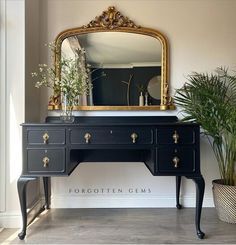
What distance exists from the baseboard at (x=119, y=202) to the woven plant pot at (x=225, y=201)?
0.41 m

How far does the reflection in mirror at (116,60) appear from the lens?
2996 mm

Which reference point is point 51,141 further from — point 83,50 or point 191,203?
point 191,203

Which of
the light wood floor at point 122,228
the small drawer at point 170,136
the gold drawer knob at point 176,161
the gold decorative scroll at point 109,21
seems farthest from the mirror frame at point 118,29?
the light wood floor at point 122,228

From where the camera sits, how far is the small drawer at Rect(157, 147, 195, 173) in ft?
7.66

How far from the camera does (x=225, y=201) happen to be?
2.60 m

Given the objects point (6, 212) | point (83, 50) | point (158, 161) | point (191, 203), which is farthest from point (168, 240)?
→ point (83, 50)

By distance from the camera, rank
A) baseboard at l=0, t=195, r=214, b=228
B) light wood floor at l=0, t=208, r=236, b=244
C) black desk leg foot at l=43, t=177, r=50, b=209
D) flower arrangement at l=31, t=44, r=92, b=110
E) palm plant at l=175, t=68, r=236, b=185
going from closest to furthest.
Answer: light wood floor at l=0, t=208, r=236, b=244 < palm plant at l=175, t=68, r=236, b=185 < flower arrangement at l=31, t=44, r=92, b=110 < black desk leg foot at l=43, t=177, r=50, b=209 < baseboard at l=0, t=195, r=214, b=228

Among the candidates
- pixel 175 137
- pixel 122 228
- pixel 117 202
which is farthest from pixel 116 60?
pixel 122 228

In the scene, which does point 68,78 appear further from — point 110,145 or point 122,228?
point 122,228

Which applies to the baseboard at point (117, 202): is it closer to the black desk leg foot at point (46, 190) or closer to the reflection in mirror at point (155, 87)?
the black desk leg foot at point (46, 190)

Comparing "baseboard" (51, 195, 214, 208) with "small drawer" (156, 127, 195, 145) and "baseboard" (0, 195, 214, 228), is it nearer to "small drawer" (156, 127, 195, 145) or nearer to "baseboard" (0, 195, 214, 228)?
"baseboard" (0, 195, 214, 228)

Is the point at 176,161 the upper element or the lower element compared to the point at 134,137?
lower

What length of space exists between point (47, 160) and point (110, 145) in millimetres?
494

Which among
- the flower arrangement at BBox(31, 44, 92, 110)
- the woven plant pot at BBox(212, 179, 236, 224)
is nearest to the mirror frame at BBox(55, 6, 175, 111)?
the flower arrangement at BBox(31, 44, 92, 110)
